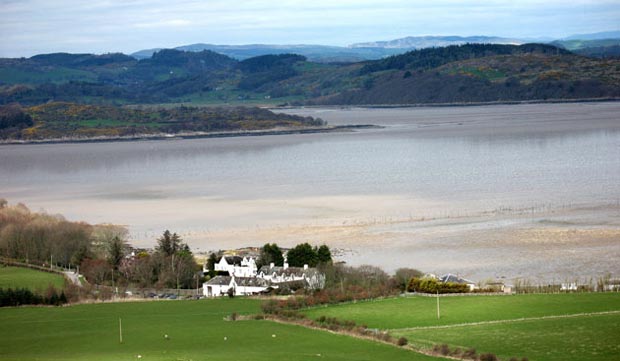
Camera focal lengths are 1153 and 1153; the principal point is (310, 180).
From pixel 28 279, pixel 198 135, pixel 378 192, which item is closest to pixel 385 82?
pixel 198 135

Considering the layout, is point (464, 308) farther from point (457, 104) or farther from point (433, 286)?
point (457, 104)

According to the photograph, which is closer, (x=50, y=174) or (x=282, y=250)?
(x=282, y=250)

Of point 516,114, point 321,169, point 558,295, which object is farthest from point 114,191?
point 516,114

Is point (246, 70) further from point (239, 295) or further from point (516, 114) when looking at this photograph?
point (239, 295)

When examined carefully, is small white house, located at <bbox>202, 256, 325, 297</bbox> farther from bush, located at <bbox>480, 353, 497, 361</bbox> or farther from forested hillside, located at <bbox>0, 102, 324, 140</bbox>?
forested hillside, located at <bbox>0, 102, 324, 140</bbox>

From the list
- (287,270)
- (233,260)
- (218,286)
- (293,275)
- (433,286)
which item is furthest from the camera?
(233,260)

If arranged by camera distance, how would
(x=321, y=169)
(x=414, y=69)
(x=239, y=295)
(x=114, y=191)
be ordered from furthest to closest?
(x=414, y=69), (x=321, y=169), (x=114, y=191), (x=239, y=295)

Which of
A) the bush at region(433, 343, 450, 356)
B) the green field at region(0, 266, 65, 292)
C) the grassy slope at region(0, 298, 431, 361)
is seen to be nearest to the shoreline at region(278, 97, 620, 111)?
the green field at region(0, 266, 65, 292)

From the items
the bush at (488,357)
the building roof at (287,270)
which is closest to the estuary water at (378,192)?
the building roof at (287,270)
